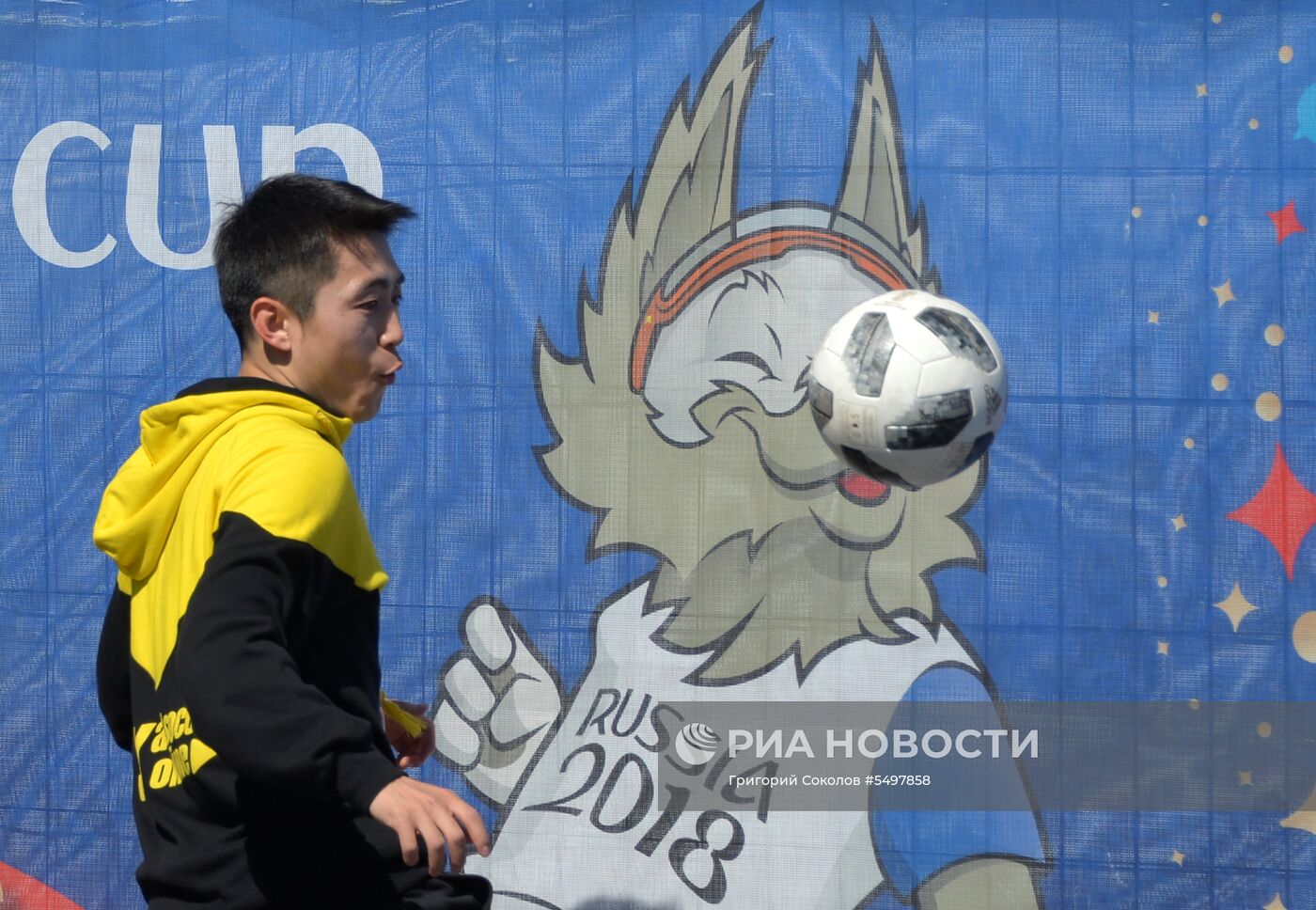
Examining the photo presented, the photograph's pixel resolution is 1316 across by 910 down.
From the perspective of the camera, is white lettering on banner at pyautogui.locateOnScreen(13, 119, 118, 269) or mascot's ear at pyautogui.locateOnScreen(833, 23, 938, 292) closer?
mascot's ear at pyautogui.locateOnScreen(833, 23, 938, 292)

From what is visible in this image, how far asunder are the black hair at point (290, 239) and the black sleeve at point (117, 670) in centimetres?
46

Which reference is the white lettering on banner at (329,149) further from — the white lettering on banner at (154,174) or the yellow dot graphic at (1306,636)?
the yellow dot graphic at (1306,636)

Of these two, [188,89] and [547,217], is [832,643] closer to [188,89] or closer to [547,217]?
[547,217]

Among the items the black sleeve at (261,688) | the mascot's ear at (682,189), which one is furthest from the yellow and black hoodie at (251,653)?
the mascot's ear at (682,189)

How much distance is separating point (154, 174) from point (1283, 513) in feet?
9.32

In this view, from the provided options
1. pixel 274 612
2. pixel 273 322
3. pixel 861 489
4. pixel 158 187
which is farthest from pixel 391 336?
pixel 158 187

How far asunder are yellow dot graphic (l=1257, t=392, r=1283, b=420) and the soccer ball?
0.87 metres

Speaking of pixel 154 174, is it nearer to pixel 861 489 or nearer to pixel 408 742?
pixel 408 742

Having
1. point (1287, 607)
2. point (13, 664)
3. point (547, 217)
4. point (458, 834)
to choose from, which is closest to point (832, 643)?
point (1287, 607)

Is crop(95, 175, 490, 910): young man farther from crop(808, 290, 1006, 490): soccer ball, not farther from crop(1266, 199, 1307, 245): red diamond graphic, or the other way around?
crop(1266, 199, 1307, 245): red diamond graphic

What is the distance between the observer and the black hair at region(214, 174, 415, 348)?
71.6 inches

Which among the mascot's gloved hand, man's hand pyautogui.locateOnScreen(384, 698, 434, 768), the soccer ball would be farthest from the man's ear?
the mascot's gloved hand

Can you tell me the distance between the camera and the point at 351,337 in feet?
5.90

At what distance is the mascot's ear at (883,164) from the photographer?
296cm
